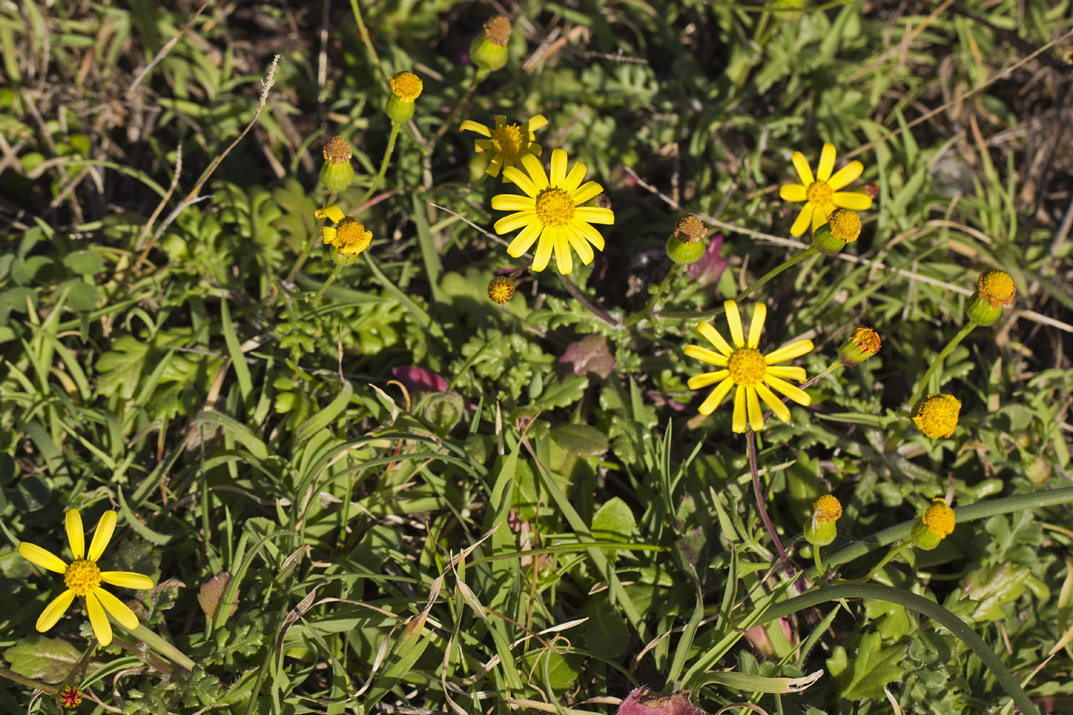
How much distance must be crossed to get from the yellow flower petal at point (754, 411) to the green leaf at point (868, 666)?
2.94 feet

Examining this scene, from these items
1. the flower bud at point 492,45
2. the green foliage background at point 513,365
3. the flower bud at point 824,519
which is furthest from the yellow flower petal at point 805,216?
the flower bud at point 492,45

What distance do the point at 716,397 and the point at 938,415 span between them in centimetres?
82

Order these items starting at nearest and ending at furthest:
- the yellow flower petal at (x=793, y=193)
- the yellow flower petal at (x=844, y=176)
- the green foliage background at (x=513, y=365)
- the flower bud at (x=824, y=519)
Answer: the flower bud at (x=824, y=519), the green foliage background at (x=513, y=365), the yellow flower petal at (x=793, y=193), the yellow flower petal at (x=844, y=176)

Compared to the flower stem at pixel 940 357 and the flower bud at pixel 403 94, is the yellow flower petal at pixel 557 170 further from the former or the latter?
the flower stem at pixel 940 357

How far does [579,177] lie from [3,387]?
8.70 ft

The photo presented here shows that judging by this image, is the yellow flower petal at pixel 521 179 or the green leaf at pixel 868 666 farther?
the yellow flower petal at pixel 521 179

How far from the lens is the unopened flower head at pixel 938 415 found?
2895 millimetres

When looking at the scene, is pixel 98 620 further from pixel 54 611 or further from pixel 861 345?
pixel 861 345

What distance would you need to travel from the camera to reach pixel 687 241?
9.43 feet

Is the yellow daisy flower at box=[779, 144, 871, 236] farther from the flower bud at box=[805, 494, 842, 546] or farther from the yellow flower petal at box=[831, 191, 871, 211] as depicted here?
the flower bud at box=[805, 494, 842, 546]

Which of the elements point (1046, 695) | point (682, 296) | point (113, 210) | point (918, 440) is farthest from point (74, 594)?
point (1046, 695)

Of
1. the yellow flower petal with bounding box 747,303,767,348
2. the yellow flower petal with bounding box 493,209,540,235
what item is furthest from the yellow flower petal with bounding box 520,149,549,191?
the yellow flower petal with bounding box 747,303,767,348

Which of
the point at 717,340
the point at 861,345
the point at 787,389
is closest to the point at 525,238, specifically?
the point at 717,340

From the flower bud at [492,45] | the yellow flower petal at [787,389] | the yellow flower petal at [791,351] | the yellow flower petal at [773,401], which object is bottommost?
the yellow flower petal at [773,401]
